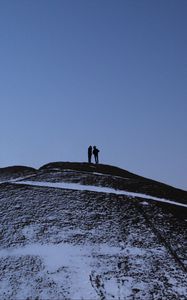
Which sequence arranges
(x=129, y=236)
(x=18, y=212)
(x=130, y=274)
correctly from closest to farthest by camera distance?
1. (x=130, y=274)
2. (x=129, y=236)
3. (x=18, y=212)

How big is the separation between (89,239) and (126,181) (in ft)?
16.4

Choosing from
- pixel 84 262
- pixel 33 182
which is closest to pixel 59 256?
pixel 84 262

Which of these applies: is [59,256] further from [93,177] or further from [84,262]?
[93,177]

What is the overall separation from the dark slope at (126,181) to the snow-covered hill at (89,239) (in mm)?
48

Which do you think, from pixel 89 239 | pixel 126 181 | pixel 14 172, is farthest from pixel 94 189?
pixel 14 172

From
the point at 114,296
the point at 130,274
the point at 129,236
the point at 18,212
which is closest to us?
the point at 114,296

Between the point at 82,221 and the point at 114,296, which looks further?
the point at 82,221

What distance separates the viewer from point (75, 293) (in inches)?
378

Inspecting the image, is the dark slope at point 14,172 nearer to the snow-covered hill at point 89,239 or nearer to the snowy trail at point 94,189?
the snow-covered hill at point 89,239

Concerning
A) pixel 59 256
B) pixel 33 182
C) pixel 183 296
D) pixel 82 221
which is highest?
pixel 33 182

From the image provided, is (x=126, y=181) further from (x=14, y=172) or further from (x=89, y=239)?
(x=89, y=239)

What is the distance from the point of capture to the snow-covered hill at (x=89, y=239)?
9.95 m

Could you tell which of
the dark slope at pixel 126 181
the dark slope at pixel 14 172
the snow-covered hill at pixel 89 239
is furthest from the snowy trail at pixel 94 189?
the dark slope at pixel 14 172

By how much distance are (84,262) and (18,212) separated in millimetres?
3039
